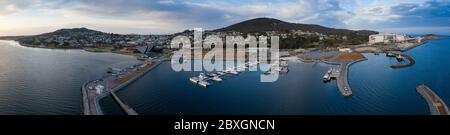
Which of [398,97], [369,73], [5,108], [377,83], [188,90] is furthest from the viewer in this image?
[369,73]

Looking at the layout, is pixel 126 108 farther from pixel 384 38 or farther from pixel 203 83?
pixel 384 38

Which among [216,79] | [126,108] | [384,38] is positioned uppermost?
[384,38]

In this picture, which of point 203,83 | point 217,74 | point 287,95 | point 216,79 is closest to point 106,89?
point 203,83

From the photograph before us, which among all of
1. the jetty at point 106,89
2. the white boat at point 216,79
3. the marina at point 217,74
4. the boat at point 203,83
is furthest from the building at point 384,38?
the jetty at point 106,89

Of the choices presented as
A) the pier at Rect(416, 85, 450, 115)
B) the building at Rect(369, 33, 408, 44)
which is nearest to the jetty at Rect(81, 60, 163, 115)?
the pier at Rect(416, 85, 450, 115)
